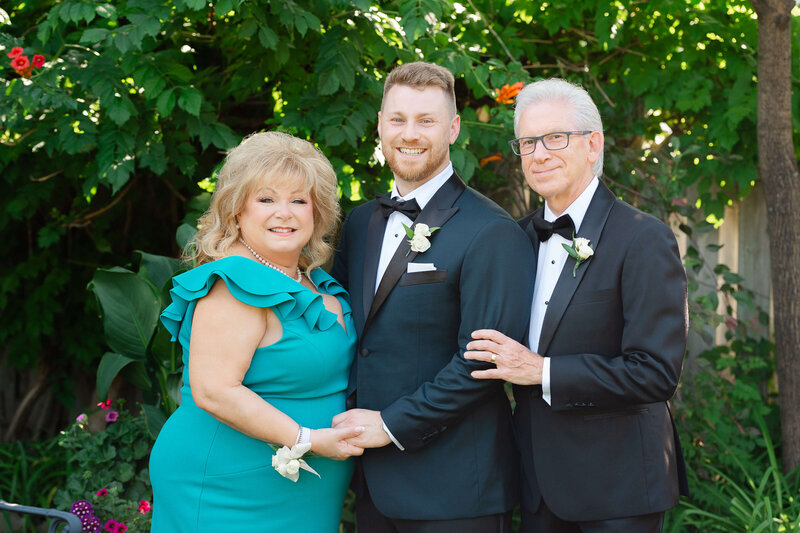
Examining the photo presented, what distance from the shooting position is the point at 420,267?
227 centimetres

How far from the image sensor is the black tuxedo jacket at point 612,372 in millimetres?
2064

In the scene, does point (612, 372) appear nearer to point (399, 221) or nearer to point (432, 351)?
point (432, 351)

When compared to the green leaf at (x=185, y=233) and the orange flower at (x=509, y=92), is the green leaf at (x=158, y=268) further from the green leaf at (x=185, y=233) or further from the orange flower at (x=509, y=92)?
the orange flower at (x=509, y=92)

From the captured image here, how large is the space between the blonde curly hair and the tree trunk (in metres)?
2.45

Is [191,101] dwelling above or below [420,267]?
above

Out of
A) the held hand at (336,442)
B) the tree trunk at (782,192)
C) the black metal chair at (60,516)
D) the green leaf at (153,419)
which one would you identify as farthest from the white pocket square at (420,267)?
the tree trunk at (782,192)

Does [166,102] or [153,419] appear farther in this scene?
[153,419]

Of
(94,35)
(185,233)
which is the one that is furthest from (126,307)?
(94,35)

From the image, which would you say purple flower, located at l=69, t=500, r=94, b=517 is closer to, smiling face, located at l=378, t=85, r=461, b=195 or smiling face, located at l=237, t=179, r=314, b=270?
smiling face, located at l=237, t=179, r=314, b=270

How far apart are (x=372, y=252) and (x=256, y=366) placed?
523 mm

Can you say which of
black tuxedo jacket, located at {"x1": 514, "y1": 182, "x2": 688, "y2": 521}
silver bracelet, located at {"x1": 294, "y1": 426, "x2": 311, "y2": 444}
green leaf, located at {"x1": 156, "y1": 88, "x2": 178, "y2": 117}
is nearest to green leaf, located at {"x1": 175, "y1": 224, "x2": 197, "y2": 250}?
green leaf, located at {"x1": 156, "y1": 88, "x2": 178, "y2": 117}

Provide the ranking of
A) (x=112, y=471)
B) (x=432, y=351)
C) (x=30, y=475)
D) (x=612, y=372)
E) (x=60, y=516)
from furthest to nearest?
(x=30, y=475), (x=112, y=471), (x=432, y=351), (x=612, y=372), (x=60, y=516)

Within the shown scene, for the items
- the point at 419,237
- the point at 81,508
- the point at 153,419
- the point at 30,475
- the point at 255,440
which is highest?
the point at 419,237

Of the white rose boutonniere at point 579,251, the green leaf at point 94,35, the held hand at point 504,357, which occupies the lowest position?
the held hand at point 504,357
